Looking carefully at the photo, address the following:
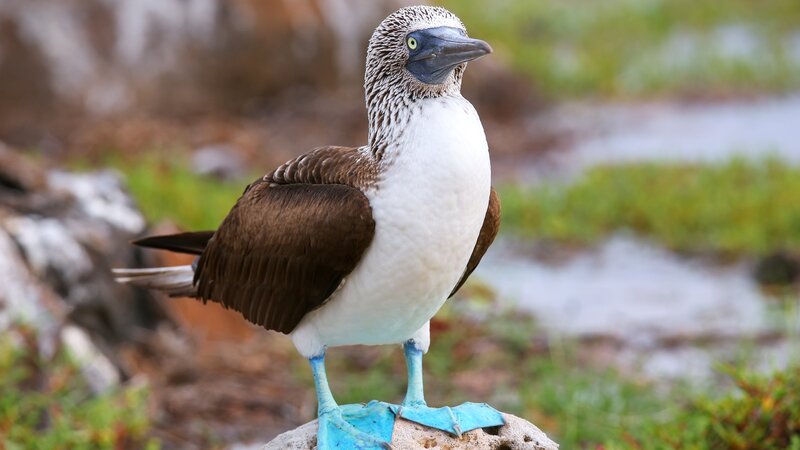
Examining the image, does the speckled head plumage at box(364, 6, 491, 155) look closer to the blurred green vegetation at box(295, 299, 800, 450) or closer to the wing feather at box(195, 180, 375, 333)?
the wing feather at box(195, 180, 375, 333)

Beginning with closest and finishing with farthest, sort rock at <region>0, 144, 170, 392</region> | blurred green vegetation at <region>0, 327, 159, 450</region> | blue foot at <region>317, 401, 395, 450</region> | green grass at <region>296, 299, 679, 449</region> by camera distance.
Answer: blue foot at <region>317, 401, 395, 450</region> < blurred green vegetation at <region>0, 327, 159, 450</region> < green grass at <region>296, 299, 679, 449</region> < rock at <region>0, 144, 170, 392</region>

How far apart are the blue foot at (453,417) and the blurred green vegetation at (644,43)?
31.0 ft

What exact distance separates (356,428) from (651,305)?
468cm

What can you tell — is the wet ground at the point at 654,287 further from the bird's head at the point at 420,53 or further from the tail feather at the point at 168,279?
the bird's head at the point at 420,53

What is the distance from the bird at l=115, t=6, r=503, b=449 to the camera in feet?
9.98

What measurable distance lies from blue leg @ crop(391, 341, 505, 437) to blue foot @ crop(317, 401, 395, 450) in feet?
0.17

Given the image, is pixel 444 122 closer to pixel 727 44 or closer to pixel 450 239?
pixel 450 239

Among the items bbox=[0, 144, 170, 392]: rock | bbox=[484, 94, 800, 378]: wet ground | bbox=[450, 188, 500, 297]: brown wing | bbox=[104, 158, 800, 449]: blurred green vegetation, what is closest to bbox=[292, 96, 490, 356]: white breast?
bbox=[450, 188, 500, 297]: brown wing

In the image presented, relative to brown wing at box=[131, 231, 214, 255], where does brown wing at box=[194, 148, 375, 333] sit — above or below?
above

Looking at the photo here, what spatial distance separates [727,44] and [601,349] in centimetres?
838

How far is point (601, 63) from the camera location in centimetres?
1335

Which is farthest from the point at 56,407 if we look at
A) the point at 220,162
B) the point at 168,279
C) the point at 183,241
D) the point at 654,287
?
the point at 220,162

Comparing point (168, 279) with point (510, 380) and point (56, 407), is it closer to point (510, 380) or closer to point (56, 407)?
point (56, 407)

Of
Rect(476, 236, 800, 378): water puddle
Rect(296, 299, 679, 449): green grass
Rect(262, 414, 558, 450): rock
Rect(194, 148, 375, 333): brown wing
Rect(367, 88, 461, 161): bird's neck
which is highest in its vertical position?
Rect(367, 88, 461, 161): bird's neck
